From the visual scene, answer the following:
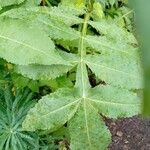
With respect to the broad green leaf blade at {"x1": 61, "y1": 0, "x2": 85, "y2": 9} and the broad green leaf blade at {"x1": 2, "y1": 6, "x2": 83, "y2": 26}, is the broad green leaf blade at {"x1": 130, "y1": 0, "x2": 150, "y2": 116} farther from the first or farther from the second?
the broad green leaf blade at {"x1": 61, "y1": 0, "x2": 85, "y2": 9}

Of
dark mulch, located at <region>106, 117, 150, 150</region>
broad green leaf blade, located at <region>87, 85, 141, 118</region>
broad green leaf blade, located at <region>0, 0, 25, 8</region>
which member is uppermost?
broad green leaf blade, located at <region>0, 0, 25, 8</region>

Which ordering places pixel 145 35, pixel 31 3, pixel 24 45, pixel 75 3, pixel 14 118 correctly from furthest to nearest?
pixel 14 118 → pixel 75 3 → pixel 31 3 → pixel 24 45 → pixel 145 35

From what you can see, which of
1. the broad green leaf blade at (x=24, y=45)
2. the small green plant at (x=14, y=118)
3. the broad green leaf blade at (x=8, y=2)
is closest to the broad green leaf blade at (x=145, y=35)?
the broad green leaf blade at (x=24, y=45)

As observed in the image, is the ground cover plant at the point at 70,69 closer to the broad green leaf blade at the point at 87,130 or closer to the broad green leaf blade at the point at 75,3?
the broad green leaf blade at the point at 87,130

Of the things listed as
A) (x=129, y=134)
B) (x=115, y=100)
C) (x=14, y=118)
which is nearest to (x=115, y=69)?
(x=115, y=100)

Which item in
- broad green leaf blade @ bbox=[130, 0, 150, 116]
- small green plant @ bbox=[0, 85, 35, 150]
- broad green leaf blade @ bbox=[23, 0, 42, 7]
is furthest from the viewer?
small green plant @ bbox=[0, 85, 35, 150]

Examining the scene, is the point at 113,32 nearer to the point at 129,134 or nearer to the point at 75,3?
the point at 75,3

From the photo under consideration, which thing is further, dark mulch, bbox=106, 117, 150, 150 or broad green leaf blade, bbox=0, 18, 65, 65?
dark mulch, bbox=106, 117, 150, 150

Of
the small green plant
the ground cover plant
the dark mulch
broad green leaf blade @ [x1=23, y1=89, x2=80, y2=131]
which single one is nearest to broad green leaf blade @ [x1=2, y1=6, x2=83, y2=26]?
the ground cover plant
